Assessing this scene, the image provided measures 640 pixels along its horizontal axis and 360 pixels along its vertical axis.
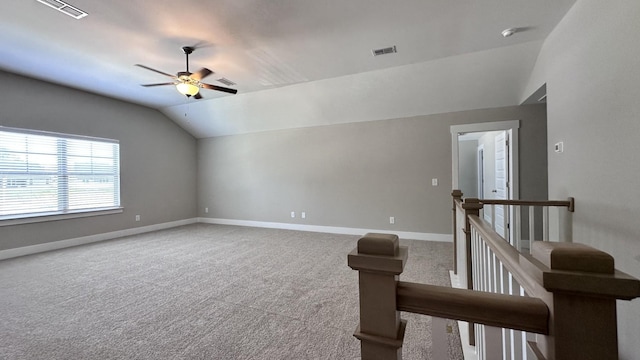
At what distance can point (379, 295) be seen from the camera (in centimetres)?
61

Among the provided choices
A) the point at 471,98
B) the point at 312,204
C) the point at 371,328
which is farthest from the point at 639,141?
the point at 312,204

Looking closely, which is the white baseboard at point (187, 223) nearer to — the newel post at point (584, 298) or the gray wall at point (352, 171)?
the gray wall at point (352, 171)

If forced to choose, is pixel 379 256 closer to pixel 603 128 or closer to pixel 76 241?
pixel 603 128

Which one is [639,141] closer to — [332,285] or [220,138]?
[332,285]

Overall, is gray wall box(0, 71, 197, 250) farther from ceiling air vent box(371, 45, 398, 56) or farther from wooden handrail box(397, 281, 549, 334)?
wooden handrail box(397, 281, 549, 334)

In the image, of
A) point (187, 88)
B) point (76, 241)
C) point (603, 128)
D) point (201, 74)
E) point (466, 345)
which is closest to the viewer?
point (466, 345)

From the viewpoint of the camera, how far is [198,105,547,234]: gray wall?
4.57m

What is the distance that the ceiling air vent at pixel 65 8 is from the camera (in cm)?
236

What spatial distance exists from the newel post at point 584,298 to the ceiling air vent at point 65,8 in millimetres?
3810

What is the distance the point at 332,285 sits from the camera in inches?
113

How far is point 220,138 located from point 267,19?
4817mm

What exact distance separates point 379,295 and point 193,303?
8.29ft

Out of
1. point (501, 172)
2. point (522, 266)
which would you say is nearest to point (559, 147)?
point (501, 172)

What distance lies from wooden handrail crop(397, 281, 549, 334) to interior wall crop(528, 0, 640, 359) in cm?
195
